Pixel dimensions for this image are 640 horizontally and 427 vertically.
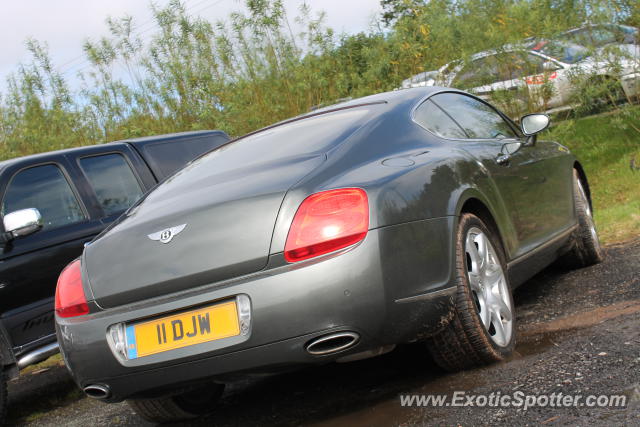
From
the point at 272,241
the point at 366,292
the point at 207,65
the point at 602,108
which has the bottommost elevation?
the point at 602,108

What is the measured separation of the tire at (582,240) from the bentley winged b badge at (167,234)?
324 cm

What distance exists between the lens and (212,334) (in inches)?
120

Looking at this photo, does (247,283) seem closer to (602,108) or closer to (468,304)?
(468,304)

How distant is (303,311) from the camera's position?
297 centimetres

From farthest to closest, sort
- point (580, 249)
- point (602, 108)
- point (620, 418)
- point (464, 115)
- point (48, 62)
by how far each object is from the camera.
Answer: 1. point (48, 62)
2. point (602, 108)
3. point (580, 249)
4. point (464, 115)
5. point (620, 418)

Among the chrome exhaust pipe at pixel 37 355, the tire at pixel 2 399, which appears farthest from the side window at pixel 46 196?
the tire at pixel 2 399

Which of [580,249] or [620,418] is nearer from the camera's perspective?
[620,418]

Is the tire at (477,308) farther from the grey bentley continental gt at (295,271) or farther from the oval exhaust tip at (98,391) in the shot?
the oval exhaust tip at (98,391)

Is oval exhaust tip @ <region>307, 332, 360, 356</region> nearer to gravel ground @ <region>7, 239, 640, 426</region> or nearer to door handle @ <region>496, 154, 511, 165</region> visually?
gravel ground @ <region>7, 239, 640, 426</region>

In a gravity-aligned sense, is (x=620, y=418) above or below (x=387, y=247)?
below

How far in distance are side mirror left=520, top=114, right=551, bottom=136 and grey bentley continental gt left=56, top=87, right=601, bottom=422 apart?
1.33m

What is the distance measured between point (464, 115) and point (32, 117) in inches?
416

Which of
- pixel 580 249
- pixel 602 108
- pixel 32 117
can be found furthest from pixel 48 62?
pixel 580 249

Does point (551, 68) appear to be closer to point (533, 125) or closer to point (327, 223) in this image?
point (533, 125)
